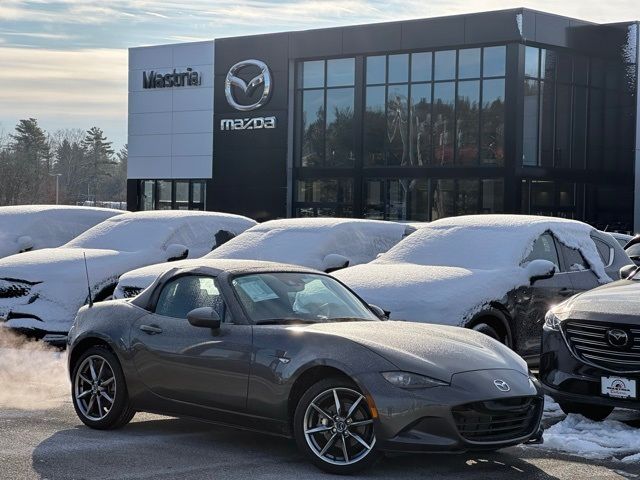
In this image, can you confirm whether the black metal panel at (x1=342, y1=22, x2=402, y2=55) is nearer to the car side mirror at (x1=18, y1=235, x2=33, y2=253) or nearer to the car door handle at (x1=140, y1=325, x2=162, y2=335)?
the car side mirror at (x1=18, y1=235, x2=33, y2=253)

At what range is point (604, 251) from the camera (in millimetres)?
12336

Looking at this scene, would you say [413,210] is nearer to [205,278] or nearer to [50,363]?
[50,363]

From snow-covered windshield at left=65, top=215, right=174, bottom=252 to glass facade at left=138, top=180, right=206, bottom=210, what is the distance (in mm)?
27954

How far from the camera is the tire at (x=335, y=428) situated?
671 cm

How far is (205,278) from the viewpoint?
802 centimetres

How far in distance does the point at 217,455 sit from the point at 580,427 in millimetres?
2909

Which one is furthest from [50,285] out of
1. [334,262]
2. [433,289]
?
[433,289]

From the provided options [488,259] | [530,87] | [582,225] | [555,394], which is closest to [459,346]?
[555,394]

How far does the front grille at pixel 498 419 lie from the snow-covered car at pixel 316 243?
218 inches

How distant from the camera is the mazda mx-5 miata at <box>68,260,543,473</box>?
6.68 meters

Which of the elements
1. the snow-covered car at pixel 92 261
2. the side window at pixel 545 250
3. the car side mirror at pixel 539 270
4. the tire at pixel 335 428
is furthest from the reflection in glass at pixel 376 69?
the tire at pixel 335 428

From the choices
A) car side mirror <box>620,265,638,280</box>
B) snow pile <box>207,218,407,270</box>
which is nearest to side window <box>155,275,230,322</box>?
car side mirror <box>620,265,638,280</box>

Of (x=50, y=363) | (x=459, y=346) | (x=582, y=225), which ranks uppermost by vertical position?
(x=582, y=225)

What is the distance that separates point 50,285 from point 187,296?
552 cm
